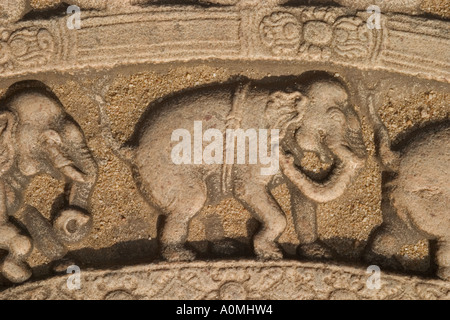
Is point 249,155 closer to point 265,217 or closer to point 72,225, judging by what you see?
point 265,217

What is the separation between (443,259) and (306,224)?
79 cm

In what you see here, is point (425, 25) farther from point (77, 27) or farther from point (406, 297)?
point (77, 27)

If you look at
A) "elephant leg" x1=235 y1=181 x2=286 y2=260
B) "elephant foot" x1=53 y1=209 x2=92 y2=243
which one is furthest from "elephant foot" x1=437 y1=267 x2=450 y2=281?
"elephant foot" x1=53 y1=209 x2=92 y2=243

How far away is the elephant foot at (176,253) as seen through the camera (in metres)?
2.71

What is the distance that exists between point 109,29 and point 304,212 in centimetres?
156

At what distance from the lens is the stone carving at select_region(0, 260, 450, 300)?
2.70 metres

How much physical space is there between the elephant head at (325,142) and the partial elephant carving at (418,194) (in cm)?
20

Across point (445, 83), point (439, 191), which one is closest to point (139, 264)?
point (439, 191)

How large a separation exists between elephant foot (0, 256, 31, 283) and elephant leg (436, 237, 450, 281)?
2.33m

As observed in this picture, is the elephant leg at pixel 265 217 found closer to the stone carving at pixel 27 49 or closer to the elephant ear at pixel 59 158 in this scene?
the elephant ear at pixel 59 158

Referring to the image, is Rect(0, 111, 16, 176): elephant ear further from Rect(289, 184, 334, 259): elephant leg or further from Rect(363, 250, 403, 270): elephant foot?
Rect(363, 250, 403, 270): elephant foot

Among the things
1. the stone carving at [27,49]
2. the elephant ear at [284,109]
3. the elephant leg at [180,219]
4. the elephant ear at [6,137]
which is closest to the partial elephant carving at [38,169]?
the elephant ear at [6,137]

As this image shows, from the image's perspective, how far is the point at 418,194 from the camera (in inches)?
107

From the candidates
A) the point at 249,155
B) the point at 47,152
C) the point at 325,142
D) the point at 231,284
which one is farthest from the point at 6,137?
the point at 325,142
